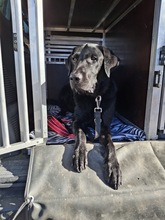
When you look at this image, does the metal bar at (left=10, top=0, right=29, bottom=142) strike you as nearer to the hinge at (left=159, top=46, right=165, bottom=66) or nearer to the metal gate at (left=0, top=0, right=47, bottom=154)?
the metal gate at (left=0, top=0, right=47, bottom=154)

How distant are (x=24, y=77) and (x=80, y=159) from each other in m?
0.62

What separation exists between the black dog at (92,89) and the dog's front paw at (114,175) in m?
0.12

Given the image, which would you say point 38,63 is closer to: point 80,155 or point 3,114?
point 3,114

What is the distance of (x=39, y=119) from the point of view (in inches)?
49.1

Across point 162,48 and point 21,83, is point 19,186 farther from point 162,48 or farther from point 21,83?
point 162,48

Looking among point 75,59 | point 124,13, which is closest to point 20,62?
point 75,59

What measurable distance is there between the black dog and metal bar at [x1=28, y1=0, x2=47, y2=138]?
237 mm

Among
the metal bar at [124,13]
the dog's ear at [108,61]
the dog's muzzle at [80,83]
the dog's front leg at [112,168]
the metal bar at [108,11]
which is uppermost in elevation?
the metal bar at [108,11]

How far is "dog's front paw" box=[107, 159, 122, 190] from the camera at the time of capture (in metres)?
0.92

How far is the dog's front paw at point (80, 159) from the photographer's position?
101 cm

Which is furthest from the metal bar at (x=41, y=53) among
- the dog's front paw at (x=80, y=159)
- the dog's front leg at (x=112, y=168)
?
the dog's front leg at (x=112, y=168)

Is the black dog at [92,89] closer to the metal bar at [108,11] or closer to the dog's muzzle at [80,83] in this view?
the dog's muzzle at [80,83]

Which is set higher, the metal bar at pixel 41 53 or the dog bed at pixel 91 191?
the metal bar at pixel 41 53

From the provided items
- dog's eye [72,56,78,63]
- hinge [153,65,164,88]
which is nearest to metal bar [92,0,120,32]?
dog's eye [72,56,78,63]
